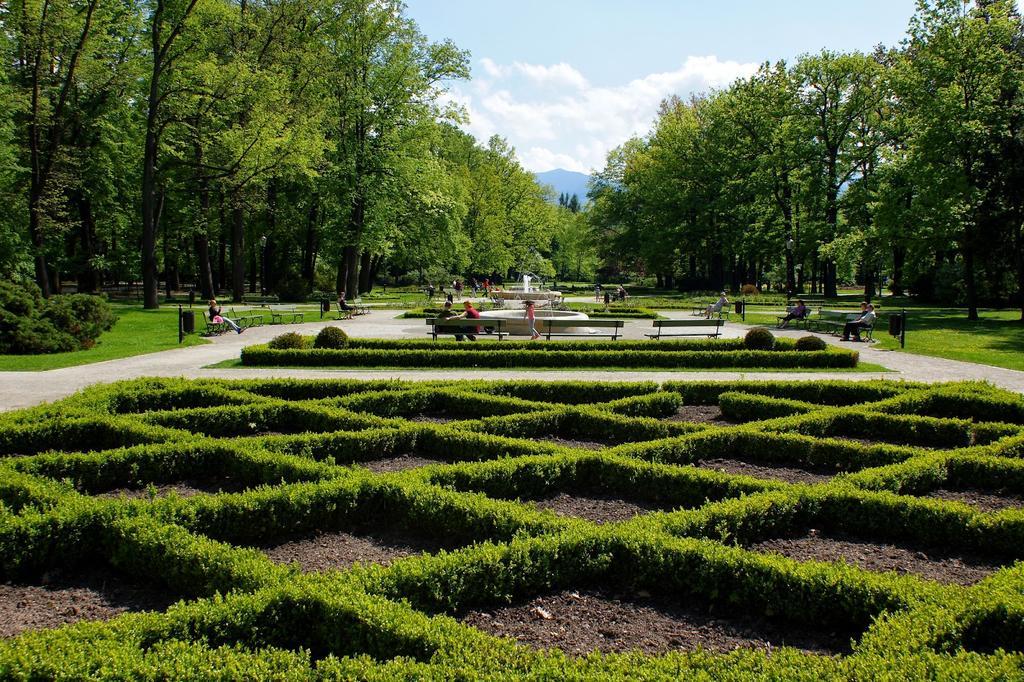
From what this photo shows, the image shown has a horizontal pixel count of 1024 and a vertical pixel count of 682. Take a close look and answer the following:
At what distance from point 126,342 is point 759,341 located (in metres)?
16.3

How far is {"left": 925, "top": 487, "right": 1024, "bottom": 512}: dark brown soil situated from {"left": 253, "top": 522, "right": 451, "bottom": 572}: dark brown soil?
16.4 feet

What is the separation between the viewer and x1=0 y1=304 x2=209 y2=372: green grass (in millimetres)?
14852

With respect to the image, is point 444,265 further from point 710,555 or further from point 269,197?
point 710,555

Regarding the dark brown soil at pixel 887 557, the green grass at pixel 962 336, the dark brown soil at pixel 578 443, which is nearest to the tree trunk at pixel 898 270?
the green grass at pixel 962 336

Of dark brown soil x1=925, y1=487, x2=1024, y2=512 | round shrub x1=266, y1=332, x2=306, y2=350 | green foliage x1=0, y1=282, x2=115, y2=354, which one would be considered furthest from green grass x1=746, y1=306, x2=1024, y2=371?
green foliage x1=0, y1=282, x2=115, y2=354

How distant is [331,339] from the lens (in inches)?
639

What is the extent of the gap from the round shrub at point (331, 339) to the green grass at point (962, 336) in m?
14.1

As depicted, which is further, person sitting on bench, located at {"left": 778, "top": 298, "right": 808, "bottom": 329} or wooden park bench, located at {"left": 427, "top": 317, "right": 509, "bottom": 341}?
person sitting on bench, located at {"left": 778, "top": 298, "right": 808, "bottom": 329}

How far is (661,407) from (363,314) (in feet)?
70.5

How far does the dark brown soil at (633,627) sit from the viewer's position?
4348mm

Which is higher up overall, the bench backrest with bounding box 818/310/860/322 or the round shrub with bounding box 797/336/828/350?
the bench backrest with bounding box 818/310/860/322

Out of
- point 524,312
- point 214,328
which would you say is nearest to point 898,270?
point 524,312

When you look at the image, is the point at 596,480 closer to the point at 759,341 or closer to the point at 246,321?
the point at 759,341

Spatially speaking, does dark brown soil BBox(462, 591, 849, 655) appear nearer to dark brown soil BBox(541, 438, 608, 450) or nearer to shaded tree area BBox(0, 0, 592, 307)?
dark brown soil BBox(541, 438, 608, 450)
